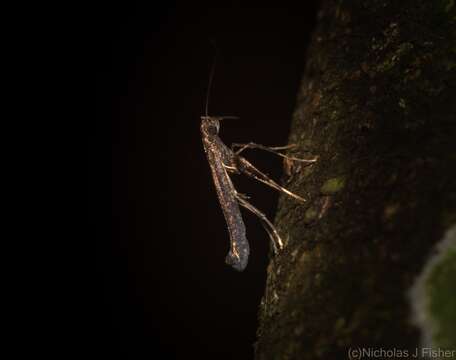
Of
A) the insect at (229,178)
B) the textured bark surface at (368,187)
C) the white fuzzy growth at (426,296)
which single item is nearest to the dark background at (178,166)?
the insect at (229,178)

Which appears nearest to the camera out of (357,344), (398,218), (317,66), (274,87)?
(357,344)

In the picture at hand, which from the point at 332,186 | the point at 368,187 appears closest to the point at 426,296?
the point at 368,187

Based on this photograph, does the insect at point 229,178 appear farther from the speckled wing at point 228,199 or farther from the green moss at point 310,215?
the green moss at point 310,215

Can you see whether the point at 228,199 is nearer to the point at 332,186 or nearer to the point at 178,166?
the point at 332,186

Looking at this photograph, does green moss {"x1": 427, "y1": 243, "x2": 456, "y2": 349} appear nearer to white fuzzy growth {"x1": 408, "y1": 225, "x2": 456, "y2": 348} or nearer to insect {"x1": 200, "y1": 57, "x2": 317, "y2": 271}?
white fuzzy growth {"x1": 408, "y1": 225, "x2": 456, "y2": 348}

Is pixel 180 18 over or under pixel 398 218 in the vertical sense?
over

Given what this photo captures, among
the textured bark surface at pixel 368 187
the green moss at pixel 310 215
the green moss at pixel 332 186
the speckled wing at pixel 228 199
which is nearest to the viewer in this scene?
the textured bark surface at pixel 368 187

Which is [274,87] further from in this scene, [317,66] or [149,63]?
[317,66]

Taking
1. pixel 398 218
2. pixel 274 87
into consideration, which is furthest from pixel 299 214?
pixel 274 87
